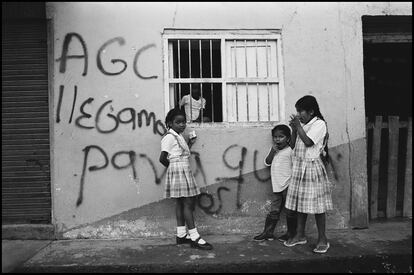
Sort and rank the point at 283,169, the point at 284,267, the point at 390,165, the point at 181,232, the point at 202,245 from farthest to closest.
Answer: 1. the point at 390,165
2. the point at 283,169
3. the point at 181,232
4. the point at 202,245
5. the point at 284,267

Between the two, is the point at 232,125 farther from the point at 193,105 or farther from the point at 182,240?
the point at 182,240

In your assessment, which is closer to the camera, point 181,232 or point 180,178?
point 180,178

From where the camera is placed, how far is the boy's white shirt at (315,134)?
415 cm

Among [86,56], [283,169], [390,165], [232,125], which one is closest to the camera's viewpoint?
[283,169]

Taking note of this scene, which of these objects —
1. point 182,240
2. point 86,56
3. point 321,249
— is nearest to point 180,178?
point 182,240

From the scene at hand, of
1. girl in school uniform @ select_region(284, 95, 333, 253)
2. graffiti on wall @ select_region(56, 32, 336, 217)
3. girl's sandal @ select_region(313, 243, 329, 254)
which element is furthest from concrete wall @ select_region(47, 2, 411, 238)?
girl's sandal @ select_region(313, 243, 329, 254)

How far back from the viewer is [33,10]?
4727 mm

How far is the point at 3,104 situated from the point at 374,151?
4.81 metres

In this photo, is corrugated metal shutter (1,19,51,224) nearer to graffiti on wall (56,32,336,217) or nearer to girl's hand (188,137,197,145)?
graffiti on wall (56,32,336,217)

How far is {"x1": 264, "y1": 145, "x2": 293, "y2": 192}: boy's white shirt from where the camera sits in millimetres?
4637

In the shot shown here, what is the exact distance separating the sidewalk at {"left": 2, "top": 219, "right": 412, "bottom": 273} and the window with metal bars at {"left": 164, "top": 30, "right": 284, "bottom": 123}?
157 centimetres

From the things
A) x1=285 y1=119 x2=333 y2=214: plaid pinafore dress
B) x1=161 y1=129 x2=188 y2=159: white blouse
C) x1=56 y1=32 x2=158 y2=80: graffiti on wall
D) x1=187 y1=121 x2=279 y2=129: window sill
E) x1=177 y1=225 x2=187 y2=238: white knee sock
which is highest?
x1=56 y1=32 x2=158 y2=80: graffiti on wall

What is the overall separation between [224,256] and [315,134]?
5.16ft

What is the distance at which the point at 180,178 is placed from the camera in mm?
4402
